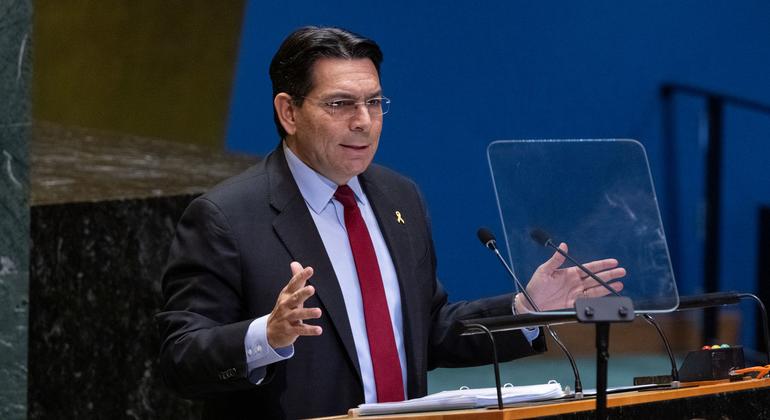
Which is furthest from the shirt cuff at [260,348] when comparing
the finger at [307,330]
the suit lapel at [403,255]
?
the suit lapel at [403,255]

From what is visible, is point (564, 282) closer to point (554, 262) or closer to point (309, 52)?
point (554, 262)

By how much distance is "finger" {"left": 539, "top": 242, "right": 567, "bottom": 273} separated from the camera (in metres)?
2.32

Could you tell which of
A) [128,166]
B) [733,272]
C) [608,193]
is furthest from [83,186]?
[733,272]

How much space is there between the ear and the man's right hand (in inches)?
21.8

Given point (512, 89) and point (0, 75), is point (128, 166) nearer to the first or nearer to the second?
point (0, 75)

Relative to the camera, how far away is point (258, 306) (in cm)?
259

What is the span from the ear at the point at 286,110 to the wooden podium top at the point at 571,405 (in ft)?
2.57

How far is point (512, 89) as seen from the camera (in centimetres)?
650

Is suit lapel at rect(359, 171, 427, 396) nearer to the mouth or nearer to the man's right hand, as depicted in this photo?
the mouth

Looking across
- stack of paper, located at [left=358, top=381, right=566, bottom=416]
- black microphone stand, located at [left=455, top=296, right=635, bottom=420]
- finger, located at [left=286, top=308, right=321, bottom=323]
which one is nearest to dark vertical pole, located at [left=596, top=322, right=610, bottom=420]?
black microphone stand, located at [left=455, top=296, right=635, bottom=420]

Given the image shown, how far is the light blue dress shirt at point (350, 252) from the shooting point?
2.62 metres

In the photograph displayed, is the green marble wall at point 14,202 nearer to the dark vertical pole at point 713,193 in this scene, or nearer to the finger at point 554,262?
the finger at point 554,262

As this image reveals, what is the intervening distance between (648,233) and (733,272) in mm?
4917

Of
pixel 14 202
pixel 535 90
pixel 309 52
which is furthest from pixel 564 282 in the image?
pixel 535 90
